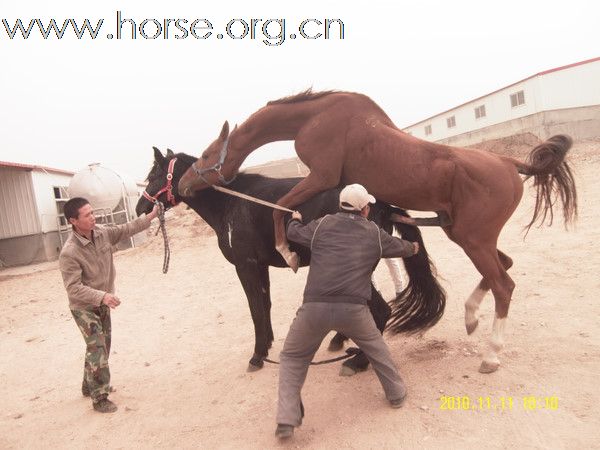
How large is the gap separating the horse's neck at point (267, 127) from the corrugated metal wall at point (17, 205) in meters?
16.5

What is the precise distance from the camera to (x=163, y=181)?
182 inches

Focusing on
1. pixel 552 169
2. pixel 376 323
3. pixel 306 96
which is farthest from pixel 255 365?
pixel 552 169

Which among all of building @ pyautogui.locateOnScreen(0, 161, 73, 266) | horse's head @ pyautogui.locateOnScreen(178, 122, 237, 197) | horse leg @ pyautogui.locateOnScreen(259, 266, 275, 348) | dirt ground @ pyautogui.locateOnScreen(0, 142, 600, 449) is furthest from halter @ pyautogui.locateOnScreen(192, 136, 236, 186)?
building @ pyautogui.locateOnScreen(0, 161, 73, 266)

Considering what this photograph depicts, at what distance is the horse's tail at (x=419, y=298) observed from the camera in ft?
13.6

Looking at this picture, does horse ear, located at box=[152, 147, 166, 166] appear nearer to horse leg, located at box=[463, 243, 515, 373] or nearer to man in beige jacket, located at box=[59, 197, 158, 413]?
man in beige jacket, located at box=[59, 197, 158, 413]

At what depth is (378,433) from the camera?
293 cm

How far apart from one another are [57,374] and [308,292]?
3848mm

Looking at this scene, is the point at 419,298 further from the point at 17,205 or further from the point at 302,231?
the point at 17,205

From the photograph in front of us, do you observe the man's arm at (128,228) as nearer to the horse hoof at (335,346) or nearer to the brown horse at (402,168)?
the brown horse at (402,168)

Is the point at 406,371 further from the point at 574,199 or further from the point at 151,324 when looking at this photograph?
the point at 151,324

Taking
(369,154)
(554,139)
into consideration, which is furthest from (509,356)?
(369,154)

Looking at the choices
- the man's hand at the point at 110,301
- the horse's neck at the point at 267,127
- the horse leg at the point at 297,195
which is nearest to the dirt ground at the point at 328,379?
the man's hand at the point at 110,301

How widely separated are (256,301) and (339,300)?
1496 millimetres
